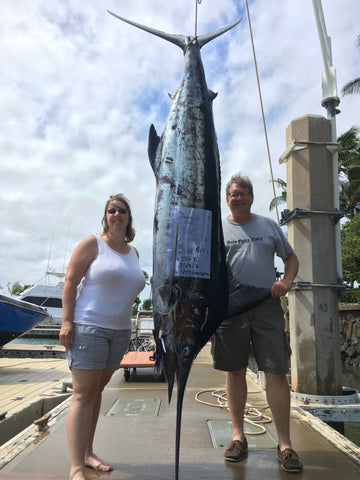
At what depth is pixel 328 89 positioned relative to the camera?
349cm

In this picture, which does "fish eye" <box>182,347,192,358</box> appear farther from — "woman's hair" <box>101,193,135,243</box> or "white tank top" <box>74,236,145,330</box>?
"woman's hair" <box>101,193,135,243</box>

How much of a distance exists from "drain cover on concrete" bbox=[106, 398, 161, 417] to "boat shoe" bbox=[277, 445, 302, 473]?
1186 mm

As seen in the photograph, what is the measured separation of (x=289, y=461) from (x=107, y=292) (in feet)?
3.90

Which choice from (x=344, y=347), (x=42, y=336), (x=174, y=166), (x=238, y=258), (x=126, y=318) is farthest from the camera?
(x=42, y=336)

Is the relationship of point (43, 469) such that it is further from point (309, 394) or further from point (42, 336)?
point (42, 336)

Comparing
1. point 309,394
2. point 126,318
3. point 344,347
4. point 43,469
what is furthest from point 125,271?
point 344,347

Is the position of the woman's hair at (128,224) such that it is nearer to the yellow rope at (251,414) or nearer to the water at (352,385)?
the yellow rope at (251,414)

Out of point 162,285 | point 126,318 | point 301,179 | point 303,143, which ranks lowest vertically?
point 126,318

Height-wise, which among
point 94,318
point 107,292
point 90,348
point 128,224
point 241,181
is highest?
point 241,181

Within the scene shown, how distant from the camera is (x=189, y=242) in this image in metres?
1.55

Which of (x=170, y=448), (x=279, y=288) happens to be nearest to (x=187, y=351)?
(x=279, y=288)

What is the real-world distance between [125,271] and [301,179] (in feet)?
7.62

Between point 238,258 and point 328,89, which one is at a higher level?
point 328,89

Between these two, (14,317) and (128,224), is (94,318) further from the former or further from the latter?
(14,317)
